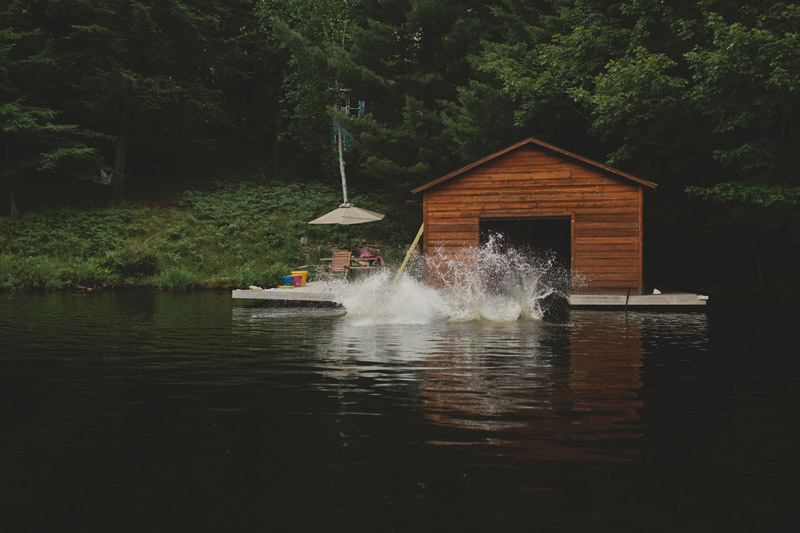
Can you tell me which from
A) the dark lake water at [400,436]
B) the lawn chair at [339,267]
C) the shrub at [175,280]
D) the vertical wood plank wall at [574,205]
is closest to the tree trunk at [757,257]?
the vertical wood plank wall at [574,205]

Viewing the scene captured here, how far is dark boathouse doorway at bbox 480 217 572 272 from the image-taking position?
26000 mm

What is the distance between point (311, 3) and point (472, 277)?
72.9 feet

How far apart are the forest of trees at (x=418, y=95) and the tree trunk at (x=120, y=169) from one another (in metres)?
0.10

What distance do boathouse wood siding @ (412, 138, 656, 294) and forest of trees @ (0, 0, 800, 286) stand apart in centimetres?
333

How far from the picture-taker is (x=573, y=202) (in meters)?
19.5

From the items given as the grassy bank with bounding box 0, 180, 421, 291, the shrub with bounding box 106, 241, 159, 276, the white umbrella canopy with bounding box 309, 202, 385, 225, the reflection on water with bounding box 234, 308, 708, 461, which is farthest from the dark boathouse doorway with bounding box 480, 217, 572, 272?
the shrub with bounding box 106, 241, 159, 276

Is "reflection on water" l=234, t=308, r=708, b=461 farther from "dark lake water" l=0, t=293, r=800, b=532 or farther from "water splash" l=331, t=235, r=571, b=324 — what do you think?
"water splash" l=331, t=235, r=571, b=324

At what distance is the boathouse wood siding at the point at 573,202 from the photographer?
755 inches

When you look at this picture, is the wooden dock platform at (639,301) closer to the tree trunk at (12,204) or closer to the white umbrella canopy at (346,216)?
the white umbrella canopy at (346,216)

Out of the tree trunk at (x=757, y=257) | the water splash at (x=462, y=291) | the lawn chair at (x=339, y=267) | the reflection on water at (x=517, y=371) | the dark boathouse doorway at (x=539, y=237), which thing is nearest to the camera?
the reflection on water at (x=517, y=371)

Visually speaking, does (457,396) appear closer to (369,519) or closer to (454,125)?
(369,519)

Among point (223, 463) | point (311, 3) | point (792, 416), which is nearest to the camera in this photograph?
point (223, 463)

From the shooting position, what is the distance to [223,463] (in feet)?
15.5

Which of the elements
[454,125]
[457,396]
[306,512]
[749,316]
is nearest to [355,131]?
[454,125]
